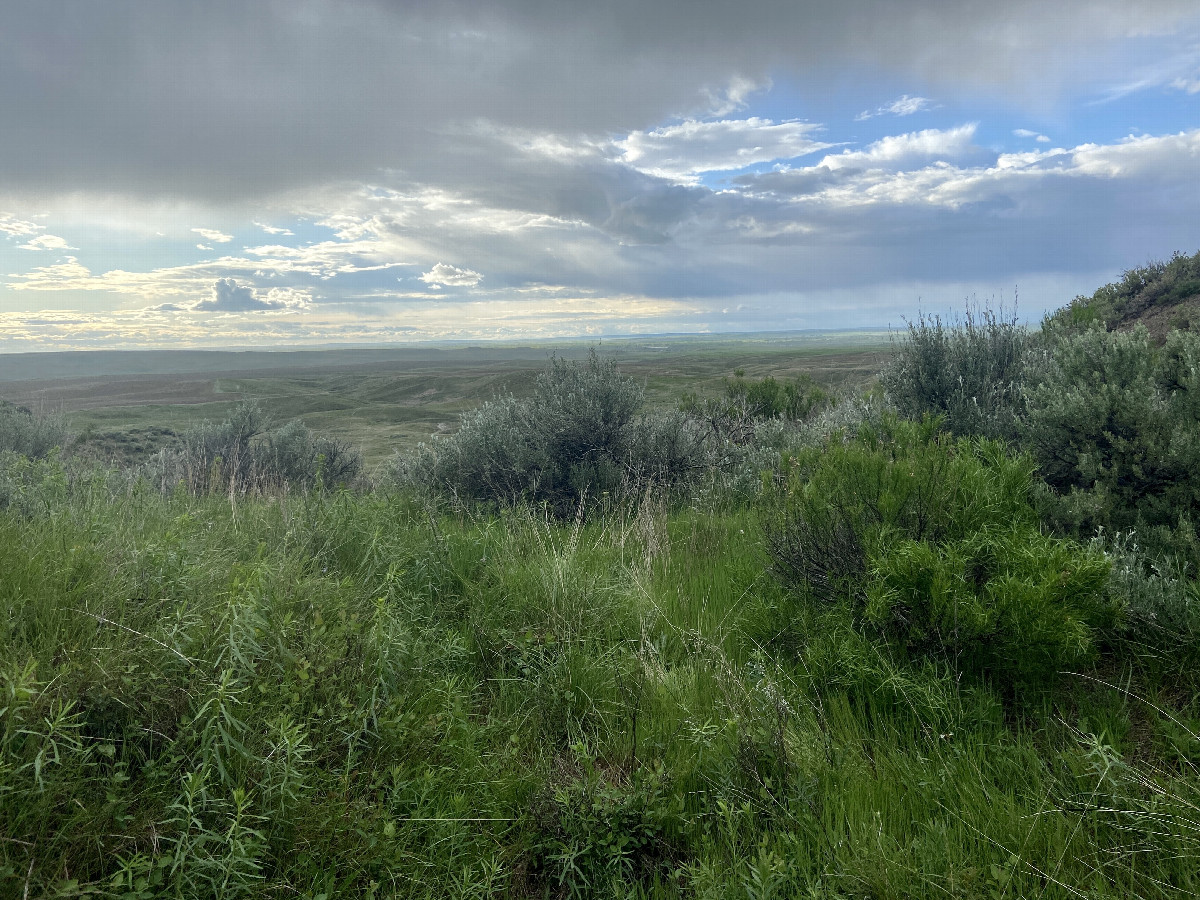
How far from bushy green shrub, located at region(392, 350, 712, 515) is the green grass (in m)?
4.12

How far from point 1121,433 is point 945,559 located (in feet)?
→ 5.96

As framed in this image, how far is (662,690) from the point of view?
3.47 metres

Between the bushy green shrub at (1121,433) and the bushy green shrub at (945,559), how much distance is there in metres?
0.42

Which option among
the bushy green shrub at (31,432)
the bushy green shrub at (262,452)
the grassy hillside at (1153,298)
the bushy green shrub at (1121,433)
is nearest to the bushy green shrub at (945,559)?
the bushy green shrub at (1121,433)

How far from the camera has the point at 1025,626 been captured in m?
3.12

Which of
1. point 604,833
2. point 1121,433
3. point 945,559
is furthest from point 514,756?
point 1121,433

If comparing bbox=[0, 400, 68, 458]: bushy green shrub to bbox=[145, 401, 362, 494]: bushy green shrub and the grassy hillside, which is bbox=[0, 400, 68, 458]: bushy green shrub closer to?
bbox=[145, 401, 362, 494]: bushy green shrub

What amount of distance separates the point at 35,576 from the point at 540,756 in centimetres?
251

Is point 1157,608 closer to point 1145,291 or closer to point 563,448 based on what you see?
point 563,448

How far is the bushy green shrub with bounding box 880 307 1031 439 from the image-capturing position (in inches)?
267

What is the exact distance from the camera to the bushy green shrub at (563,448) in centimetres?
815

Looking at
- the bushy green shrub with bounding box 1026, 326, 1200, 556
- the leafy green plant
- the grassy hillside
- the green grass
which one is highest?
the grassy hillside

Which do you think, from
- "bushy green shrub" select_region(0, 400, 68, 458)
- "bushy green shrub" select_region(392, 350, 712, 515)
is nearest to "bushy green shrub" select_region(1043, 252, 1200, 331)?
"bushy green shrub" select_region(392, 350, 712, 515)

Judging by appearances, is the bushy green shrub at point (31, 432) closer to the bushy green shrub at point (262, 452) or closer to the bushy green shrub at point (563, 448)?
the bushy green shrub at point (262, 452)
